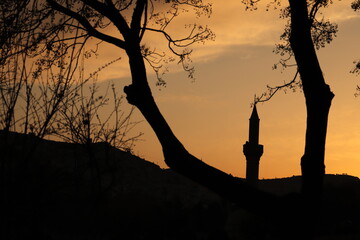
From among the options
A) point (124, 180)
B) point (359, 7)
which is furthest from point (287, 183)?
point (359, 7)

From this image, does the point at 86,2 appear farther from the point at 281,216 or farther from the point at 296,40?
the point at 281,216

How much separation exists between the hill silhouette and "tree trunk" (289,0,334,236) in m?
2.21

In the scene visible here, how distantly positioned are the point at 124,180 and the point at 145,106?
23617 millimetres

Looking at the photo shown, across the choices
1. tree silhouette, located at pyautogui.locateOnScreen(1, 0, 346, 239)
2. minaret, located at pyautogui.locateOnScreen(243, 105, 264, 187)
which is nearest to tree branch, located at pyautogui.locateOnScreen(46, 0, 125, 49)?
tree silhouette, located at pyautogui.locateOnScreen(1, 0, 346, 239)

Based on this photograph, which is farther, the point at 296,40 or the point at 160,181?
the point at 160,181

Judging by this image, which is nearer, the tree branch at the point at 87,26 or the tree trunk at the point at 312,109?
the tree trunk at the point at 312,109

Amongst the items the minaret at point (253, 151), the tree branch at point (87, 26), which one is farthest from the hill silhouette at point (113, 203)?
the tree branch at point (87, 26)

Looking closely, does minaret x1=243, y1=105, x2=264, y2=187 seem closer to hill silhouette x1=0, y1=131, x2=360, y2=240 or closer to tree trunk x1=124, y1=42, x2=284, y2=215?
hill silhouette x1=0, y1=131, x2=360, y2=240

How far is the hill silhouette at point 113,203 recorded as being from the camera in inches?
476

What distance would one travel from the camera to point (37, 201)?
12211 mm

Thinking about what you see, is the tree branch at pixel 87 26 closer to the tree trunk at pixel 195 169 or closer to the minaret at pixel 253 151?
the tree trunk at pixel 195 169

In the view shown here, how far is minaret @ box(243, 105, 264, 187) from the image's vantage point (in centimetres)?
2881

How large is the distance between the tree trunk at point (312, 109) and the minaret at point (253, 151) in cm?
1557

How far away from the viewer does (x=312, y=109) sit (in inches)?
520
